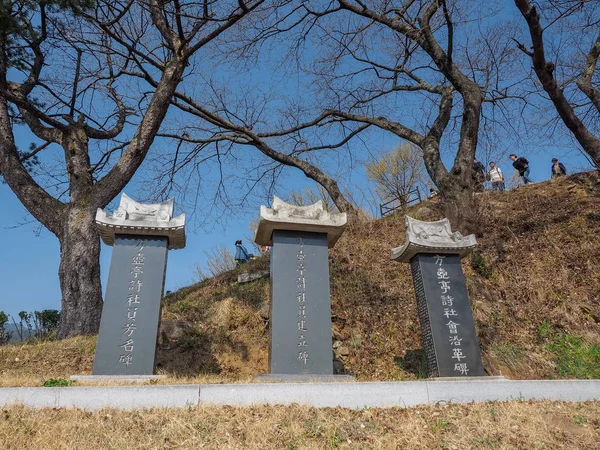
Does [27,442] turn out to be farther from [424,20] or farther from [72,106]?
[424,20]

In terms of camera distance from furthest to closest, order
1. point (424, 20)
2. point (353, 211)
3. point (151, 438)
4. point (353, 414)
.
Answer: point (353, 211) → point (424, 20) → point (353, 414) → point (151, 438)

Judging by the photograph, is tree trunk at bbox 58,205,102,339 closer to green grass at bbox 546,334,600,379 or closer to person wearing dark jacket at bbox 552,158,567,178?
green grass at bbox 546,334,600,379

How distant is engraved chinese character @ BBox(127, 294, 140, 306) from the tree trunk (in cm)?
235

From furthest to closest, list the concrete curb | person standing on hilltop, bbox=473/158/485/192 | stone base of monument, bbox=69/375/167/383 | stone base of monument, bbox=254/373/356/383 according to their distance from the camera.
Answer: person standing on hilltop, bbox=473/158/485/192
stone base of monument, bbox=254/373/356/383
stone base of monument, bbox=69/375/167/383
the concrete curb

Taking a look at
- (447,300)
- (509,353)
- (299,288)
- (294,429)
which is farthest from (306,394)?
(509,353)

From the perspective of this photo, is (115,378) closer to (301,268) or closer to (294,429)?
(301,268)

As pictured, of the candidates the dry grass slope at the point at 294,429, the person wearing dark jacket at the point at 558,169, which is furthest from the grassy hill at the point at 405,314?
the person wearing dark jacket at the point at 558,169

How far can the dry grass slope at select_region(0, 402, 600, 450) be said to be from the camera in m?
3.12

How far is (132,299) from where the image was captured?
5797 mm

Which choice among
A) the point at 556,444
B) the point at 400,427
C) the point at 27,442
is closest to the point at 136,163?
the point at 27,442

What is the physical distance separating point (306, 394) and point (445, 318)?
280 cm

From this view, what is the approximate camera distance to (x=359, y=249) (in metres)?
10.8

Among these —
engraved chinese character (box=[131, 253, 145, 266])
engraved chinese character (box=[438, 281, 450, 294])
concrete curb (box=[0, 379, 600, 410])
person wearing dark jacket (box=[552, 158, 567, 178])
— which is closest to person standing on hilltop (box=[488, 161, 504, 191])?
person wearing dark jacket (box=[552, 158, 567, 178])

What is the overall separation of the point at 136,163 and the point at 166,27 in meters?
3.27
